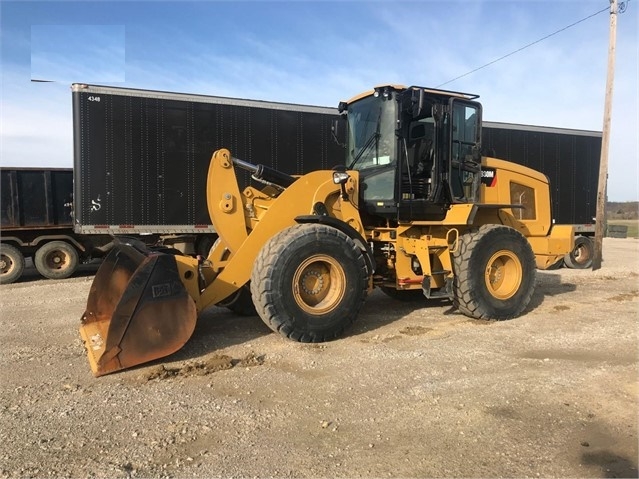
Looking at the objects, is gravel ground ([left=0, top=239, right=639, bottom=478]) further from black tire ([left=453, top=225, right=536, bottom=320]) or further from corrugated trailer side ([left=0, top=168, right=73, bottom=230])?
corrugated trailer side ([left=0, top=168, right=73, bottom=230])

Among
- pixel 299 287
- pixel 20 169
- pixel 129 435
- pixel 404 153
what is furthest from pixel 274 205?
pixel 20 169

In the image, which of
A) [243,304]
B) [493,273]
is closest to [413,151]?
[493,273]

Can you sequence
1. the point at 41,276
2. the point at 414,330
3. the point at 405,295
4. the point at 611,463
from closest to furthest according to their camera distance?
the point at 611,463 < the point at 414,330 < the point at 405,295 < the point at 41,276

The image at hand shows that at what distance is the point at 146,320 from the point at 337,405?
1.88 metres

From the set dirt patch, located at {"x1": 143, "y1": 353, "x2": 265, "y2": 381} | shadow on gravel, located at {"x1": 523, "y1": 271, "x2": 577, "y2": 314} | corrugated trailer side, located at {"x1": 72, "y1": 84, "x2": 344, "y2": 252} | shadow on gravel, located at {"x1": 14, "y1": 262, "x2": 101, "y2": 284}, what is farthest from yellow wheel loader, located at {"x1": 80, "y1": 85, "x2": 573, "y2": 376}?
shadow on gravel, located at {"x1": 14, "y1": 262, "x2": 101, "y2": 284}

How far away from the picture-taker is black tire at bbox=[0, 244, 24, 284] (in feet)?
35.1

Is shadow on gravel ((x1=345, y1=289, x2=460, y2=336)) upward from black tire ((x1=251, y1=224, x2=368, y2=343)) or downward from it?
downward

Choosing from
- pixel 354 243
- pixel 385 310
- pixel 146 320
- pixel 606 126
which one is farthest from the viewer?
pixel 606 126

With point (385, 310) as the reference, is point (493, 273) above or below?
above

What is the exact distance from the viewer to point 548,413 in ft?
12.2

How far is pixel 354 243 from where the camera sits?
5699 millimetres

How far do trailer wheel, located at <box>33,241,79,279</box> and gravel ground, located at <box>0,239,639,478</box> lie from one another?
517 cm

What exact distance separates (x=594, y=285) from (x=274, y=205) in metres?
7.42

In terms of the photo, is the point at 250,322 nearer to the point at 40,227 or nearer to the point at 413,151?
the point at 413,151
